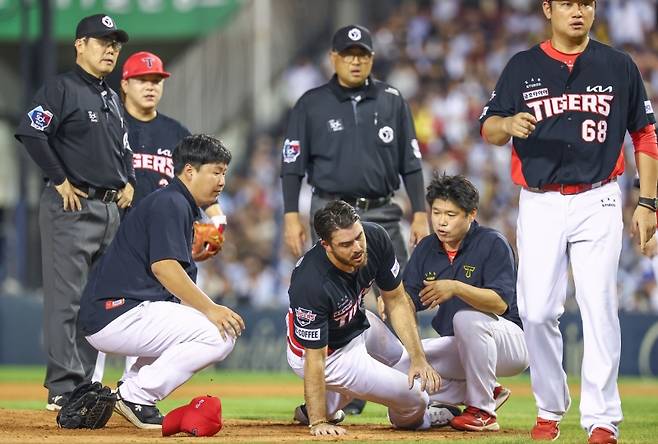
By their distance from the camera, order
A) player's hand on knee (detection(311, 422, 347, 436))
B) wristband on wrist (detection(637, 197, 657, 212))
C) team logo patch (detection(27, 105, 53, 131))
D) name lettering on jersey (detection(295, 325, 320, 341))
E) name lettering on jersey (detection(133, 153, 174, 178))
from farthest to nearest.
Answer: name lettering on jersey (detection(133, 153, 174, 178))
team logo patch (detection(27, 105, 53, 131))
name lettering on jersey (detection(295, 325, 320, 341))
player's hand on knee (detection(311, 422, 347, 436))
wristband on wrist (detection(637, 197, 657, 212))

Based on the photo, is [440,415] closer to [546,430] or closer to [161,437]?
[546,430]

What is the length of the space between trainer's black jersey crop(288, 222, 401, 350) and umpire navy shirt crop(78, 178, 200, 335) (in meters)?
0.72

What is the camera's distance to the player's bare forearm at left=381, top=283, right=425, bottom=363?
7.23m

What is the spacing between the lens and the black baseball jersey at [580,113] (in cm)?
660

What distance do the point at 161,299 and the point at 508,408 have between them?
3.84 meters

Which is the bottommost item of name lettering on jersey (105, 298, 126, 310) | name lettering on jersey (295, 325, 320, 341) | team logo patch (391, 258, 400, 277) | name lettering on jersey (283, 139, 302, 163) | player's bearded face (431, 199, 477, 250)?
name lettering on jersey (295, 325, 320, 341)

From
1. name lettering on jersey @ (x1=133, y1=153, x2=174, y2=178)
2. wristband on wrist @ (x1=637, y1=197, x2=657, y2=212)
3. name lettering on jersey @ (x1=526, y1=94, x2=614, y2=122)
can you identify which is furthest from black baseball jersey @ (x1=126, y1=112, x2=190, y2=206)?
wristband on wrist @ (x1=637, y1=197, x2=657, y2=212)

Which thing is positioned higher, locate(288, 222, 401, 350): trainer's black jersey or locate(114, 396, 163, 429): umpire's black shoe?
locate(288, 222, 401, 350): trainer's black jersey

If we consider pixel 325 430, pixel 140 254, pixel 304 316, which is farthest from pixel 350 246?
pixel 140 254

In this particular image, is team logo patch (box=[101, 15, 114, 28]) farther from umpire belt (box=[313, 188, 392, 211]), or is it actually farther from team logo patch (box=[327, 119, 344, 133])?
umpire belt (box=[313, 188, 392, 211])

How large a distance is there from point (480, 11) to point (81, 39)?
47.7ft

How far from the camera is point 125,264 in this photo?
7.35m

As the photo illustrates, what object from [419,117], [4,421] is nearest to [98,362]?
[4,421]

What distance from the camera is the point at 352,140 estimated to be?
900 cm
